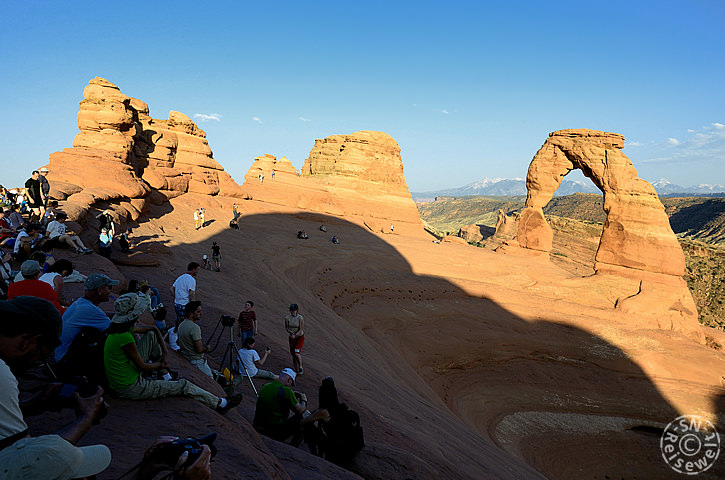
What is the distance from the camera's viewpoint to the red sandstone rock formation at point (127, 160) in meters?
18.1

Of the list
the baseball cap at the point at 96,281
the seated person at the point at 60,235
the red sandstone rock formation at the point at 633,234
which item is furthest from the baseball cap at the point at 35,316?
the red sandstone rock formation at the point at 633,234

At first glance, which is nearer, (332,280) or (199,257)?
(199,257)

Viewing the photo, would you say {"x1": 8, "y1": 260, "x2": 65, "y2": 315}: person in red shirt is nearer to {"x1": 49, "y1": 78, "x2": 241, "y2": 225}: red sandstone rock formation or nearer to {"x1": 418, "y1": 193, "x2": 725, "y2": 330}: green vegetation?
{"x1": 49, "y1": 78, "x2": 241, "y2": 225}: red sandstone rock formation

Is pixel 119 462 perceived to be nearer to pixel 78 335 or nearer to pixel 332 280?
pixel 78 335

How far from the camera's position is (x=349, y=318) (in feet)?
52.4

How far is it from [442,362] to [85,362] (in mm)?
13259

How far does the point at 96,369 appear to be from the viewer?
11.6 ft

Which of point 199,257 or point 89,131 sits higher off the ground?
point 89,131

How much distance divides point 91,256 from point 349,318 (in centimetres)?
956

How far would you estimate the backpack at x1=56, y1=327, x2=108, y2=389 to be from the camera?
350cm

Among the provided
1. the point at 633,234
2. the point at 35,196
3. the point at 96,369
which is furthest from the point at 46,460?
the point at 633,234

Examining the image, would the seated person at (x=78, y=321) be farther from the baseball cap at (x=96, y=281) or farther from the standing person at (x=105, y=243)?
the standing person at (x=105, y=243)

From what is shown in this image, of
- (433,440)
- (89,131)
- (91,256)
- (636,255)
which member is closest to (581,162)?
(636,255)

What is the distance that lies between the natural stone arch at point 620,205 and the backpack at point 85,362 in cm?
2427
